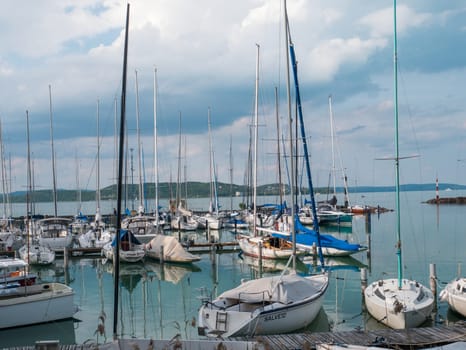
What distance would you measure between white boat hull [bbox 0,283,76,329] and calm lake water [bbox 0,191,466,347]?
31 centimetres

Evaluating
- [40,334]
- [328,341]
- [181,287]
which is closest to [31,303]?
[40,334]

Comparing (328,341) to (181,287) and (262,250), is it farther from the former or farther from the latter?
(262,250)

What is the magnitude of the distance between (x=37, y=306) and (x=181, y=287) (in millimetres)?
9188

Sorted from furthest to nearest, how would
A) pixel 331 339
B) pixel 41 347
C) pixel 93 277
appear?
pixel 93 277 < pixel 331 339 < pixel 41 347

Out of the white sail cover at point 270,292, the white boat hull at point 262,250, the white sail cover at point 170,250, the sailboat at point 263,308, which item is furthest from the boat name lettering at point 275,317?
the white sail cover at point 170,250

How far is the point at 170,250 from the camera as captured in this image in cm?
3183

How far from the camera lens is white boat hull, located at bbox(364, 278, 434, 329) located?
15.8 metres

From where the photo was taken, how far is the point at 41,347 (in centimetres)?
1177

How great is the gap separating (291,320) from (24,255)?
883 inches

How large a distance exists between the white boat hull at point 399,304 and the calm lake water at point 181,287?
84 cm

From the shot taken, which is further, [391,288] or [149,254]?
[149,254]

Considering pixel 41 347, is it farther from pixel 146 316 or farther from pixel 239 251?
pixel 239 251

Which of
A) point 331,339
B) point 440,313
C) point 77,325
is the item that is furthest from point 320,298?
point 77,325

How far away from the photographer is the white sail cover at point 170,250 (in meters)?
31.6
